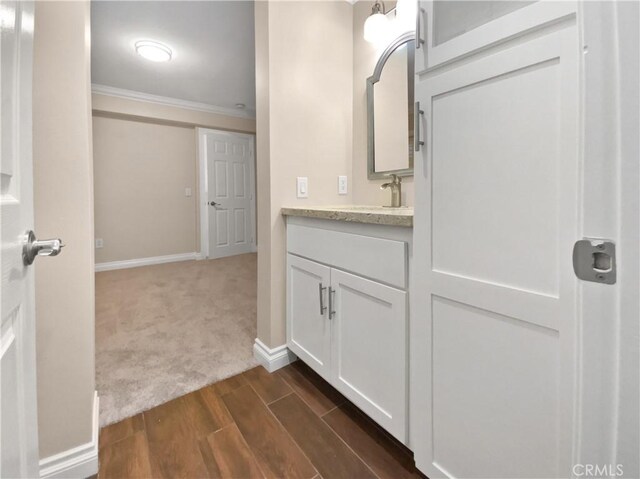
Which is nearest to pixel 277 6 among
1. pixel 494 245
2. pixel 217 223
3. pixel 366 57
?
pixel 366 57

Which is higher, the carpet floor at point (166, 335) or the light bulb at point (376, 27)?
the light bulb at point (376, 27)

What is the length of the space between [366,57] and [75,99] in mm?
A: 1546

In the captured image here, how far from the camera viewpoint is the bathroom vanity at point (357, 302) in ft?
3.41

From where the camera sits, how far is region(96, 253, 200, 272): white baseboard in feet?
13.2

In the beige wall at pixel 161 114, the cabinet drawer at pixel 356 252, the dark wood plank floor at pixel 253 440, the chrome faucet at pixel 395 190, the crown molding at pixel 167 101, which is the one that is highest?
the crown molding at pixel 167 101

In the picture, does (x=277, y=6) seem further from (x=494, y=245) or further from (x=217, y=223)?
(x=217, y=223)

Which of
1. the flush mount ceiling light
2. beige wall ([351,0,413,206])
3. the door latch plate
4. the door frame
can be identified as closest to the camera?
the door latch plate

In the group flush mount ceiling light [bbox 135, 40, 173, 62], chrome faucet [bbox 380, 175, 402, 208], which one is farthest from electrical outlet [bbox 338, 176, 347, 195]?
flush mount ceiling light [bbox 135, 40, 173, 62]

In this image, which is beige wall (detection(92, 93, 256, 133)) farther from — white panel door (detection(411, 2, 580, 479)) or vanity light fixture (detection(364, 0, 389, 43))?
white panel door (detection(411, 2, 580, 479))

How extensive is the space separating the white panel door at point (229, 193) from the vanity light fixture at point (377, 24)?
3530 mm

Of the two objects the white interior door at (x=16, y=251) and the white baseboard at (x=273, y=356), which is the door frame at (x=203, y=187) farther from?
the white interior door at (x=16, y=251)

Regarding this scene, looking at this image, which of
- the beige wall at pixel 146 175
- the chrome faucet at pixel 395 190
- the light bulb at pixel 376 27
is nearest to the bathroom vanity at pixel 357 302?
the chrome faucet at pixel 395 190

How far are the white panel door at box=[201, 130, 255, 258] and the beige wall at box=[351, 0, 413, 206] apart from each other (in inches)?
130

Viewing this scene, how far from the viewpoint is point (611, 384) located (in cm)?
42
